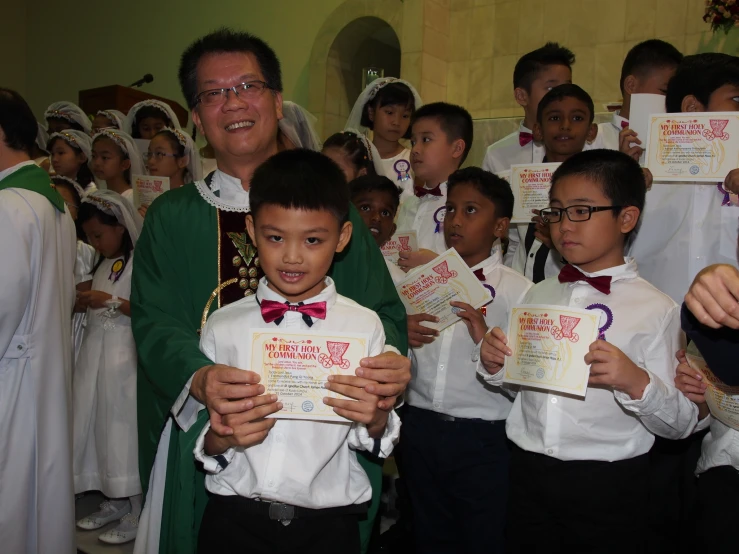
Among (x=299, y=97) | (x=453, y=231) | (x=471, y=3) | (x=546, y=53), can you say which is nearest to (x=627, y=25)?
(x=471, y=3)

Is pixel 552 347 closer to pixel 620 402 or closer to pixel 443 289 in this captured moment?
pixel 620 402

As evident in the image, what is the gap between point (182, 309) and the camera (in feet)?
7.95

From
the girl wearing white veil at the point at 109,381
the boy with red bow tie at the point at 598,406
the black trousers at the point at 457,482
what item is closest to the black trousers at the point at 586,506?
the boy with red bow tie at the point at 598,406

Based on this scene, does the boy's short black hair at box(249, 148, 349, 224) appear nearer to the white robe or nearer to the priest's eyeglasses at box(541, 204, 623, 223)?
the priest's eyeglasses at box(541, 204, 623, 223)

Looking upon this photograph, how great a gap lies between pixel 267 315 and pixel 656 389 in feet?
4.57

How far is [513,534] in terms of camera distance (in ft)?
9.00

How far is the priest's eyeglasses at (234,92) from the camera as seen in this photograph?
2475 millimetres

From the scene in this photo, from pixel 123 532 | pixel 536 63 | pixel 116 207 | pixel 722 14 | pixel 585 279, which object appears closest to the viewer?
pixel 585 279

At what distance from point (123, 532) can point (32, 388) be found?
1406 mm

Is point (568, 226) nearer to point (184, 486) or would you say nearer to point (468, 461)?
point (468, 461)

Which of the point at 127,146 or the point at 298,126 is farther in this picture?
the point at 127,146

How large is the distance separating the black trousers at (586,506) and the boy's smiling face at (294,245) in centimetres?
126

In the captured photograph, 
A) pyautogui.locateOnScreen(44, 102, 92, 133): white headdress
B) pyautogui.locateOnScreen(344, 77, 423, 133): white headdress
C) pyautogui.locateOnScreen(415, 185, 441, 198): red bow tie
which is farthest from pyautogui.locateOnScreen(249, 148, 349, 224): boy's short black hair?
pyautogui.locateOnScreen(44, 102, 92, 133): white headdress

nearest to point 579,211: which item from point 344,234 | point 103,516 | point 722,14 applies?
point 344,234
